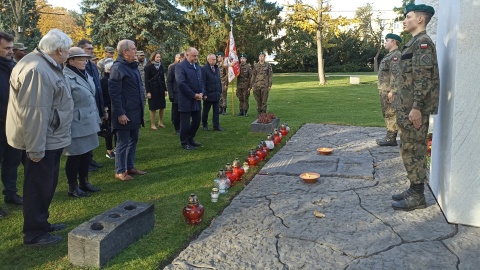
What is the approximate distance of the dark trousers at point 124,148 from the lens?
5465 millimetres

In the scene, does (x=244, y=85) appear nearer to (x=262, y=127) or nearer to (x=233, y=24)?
(x=262, y=127)

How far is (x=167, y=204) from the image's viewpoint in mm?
4586

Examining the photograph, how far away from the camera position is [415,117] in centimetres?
405

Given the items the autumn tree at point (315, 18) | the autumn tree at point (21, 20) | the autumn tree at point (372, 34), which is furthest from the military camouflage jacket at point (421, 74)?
the autumn tree at point (372, 34)

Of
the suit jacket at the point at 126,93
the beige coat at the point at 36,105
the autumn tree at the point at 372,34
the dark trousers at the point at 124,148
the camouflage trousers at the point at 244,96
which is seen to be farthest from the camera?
the autumn tree at the point at 372,34

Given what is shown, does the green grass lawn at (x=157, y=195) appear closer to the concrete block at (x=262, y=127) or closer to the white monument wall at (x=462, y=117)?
the concrete block at (x=262, y=127)

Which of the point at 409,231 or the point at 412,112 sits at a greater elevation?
the point at 412,112

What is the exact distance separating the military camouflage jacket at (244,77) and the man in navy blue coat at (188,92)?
451 cm

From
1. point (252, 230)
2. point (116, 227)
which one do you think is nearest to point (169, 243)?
point (116, 227)

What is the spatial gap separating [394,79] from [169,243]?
16.3 ft

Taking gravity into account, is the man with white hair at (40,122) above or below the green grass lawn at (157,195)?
above

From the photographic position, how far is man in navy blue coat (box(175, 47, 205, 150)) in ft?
23.9

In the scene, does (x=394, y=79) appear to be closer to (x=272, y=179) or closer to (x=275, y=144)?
(x=275, y=144)

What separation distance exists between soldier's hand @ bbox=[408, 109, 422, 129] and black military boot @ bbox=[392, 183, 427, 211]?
2.22 ft
